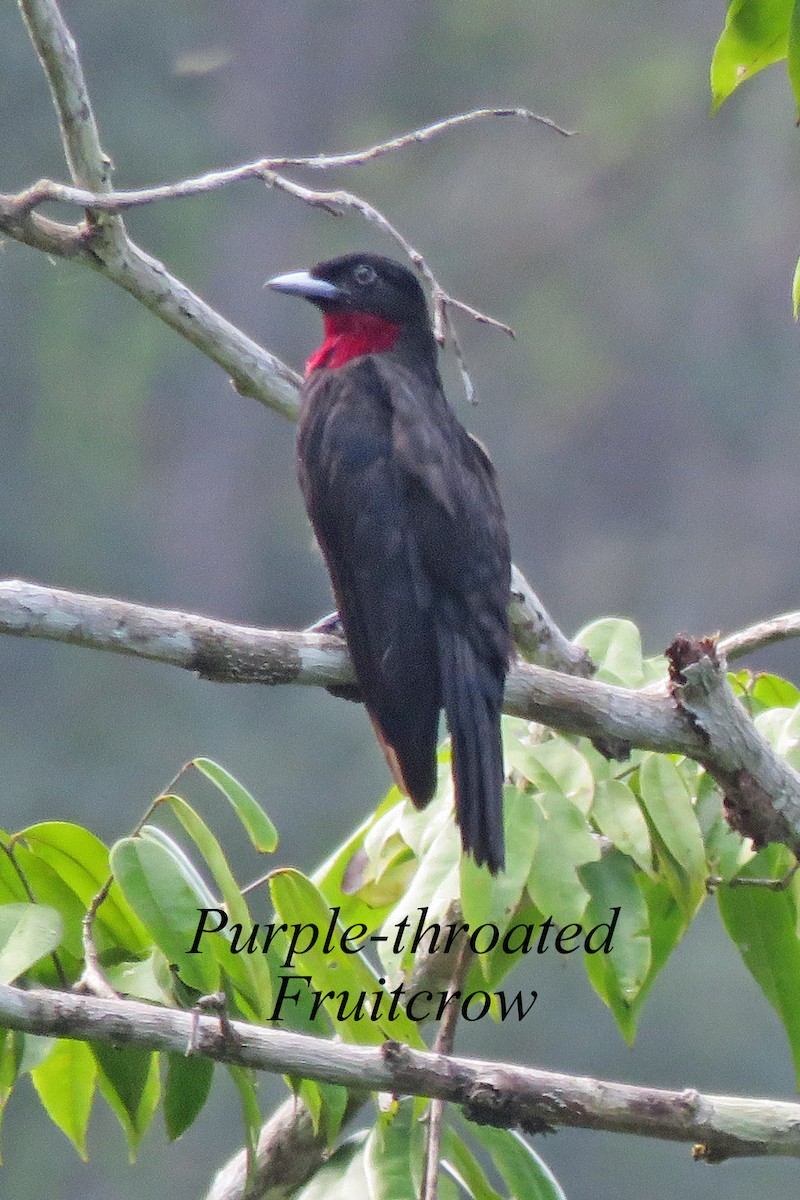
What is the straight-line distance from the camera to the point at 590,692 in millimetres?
2568

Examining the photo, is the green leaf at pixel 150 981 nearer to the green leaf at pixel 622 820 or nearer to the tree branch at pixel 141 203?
the green leaf at pixel 622 820

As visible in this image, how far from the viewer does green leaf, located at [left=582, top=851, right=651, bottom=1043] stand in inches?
96.0

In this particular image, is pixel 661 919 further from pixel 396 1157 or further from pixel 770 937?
pixel 396 1157

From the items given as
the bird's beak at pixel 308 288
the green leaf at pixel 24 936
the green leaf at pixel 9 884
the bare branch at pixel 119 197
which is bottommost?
the green leaf at pixel 24 936

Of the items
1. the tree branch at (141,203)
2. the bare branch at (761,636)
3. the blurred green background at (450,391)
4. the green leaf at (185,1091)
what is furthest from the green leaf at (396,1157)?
the blurred green background at (450,391)

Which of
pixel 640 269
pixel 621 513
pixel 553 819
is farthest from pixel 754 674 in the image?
pixel 640 269

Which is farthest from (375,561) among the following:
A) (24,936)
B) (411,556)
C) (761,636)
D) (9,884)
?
(24,936)

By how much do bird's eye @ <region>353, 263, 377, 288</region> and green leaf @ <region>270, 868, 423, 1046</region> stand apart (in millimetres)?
1643

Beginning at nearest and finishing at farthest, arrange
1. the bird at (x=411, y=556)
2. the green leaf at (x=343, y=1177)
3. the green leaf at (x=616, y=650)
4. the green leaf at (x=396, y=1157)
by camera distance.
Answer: the green leaf at (x=396, y=1157), the green leaf at (x=343, y=1177), the bird at (x=411, y=556), the green leaf at (x=616, y=650)

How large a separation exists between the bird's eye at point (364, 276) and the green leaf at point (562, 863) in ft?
4.65

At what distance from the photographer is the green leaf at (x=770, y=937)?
2.58 metres

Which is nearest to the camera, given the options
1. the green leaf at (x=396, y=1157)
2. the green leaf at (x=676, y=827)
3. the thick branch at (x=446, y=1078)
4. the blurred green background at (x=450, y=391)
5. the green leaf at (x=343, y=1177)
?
the thick branch at (x=446, y=1078)

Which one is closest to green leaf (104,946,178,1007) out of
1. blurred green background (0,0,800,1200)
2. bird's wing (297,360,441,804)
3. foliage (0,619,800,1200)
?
foliage (0,619,800,1200)

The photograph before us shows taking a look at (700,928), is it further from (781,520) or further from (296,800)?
(781,520)
